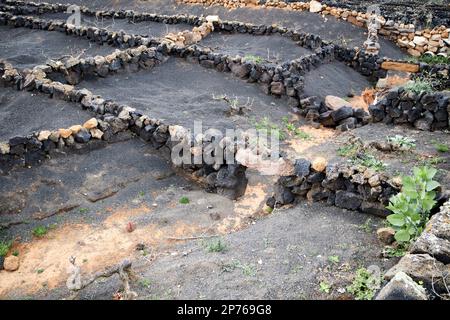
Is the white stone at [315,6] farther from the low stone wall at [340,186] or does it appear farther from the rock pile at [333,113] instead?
the low stone wall at [340,186]

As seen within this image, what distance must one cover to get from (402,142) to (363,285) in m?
5.64

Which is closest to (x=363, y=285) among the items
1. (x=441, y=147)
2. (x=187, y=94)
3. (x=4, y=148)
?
(x=441, y=147)

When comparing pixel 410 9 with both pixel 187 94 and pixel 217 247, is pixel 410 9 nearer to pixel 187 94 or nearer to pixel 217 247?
pixel 187 94

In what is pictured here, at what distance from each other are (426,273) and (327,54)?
1325 centimetres

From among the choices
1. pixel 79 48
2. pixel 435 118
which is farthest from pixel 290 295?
pixel 79 48

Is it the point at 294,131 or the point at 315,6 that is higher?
the point at 315,6

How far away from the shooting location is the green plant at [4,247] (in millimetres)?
7801

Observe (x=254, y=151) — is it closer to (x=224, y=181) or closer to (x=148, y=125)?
(x=224, y=181)

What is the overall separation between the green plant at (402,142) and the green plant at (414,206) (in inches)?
160

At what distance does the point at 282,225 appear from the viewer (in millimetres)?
Result: 7195

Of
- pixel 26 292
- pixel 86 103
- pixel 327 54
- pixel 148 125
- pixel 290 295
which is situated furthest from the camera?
pixel 327 54

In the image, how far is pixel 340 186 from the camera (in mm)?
7562

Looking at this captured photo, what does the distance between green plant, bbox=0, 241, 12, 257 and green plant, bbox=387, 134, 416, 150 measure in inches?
302

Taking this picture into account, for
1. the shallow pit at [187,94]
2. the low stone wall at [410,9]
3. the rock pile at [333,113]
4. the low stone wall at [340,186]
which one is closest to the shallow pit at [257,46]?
the shallow pit at [187,94]
